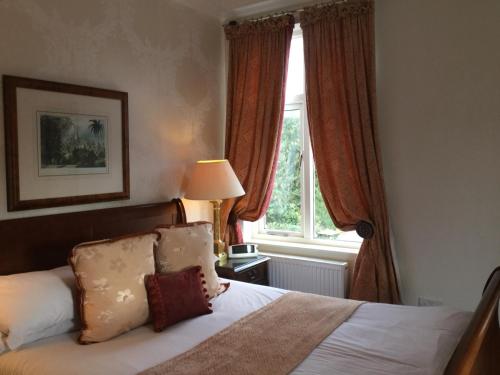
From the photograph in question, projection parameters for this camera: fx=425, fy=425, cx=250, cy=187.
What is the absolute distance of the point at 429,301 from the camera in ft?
9.74

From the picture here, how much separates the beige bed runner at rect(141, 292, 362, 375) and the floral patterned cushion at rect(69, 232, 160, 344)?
1.31 ft

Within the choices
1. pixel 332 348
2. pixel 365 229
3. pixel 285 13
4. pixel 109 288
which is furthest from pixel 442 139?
pixel 109 288

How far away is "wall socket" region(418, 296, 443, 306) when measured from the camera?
294cm

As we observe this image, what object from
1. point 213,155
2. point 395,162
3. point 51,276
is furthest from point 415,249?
point 51,276

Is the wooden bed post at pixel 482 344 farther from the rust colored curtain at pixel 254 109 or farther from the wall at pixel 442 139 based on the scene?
the rust colored curtain at pixel 254 109

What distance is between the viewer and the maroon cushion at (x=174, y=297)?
2111mm

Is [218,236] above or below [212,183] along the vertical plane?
below

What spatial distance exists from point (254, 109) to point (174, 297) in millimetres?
1870

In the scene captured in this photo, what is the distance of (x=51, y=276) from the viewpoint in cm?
210

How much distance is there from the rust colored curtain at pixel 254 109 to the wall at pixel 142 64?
193mm

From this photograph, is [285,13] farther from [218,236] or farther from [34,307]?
[34,307]

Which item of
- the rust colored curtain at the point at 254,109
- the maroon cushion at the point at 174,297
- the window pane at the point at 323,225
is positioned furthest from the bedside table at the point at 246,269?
the maroon cushion at the point at 174,297

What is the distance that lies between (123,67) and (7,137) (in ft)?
3.11

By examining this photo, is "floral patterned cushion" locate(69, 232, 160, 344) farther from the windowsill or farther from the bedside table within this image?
the windowsill
